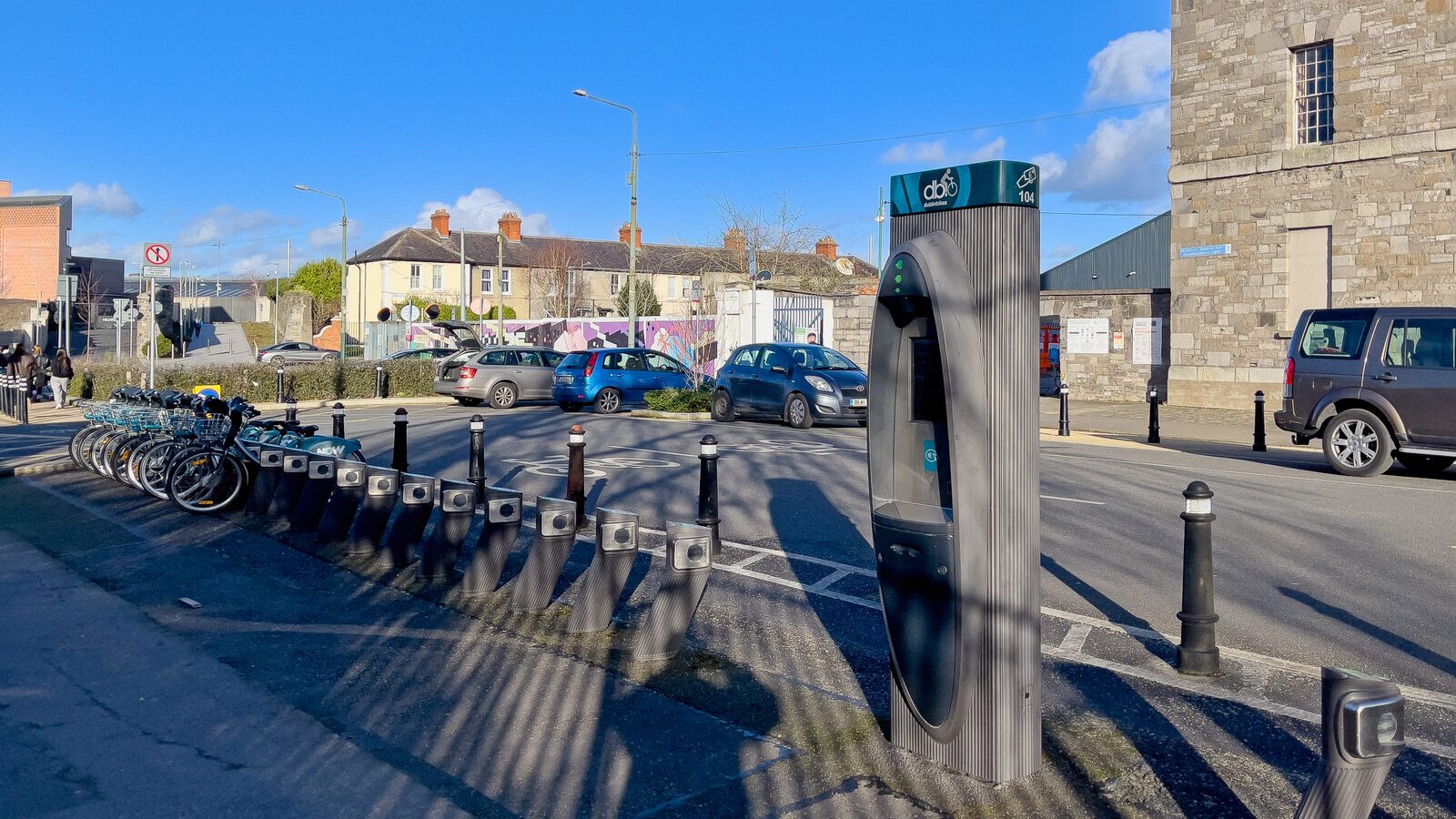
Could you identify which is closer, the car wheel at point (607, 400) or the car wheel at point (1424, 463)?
the car wheel at point (1424, 463)

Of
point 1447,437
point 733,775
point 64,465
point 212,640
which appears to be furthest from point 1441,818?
point 64,465

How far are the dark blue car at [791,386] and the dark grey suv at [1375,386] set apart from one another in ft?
24.9

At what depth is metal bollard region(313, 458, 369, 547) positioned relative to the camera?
8.94 metres

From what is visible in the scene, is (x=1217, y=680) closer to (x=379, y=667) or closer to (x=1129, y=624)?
(x=1129, y=624)

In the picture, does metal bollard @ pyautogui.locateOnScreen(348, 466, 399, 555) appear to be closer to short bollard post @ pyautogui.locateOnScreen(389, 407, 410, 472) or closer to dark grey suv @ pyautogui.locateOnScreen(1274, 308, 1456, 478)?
short bollard post @ pyautogui.locateOnScreen(389, 407, 410, 472)

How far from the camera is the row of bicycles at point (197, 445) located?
1098cm

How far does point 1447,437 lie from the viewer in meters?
12.4

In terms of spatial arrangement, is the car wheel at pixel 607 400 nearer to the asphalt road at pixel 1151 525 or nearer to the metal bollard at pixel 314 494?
the asphalt road at pixel 1151 525

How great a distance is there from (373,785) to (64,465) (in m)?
12.6

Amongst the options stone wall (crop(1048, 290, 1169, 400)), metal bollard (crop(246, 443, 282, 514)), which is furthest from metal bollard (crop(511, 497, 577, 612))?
stone wall (crop(1048, 290, 1169, 400))

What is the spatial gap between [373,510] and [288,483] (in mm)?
1724

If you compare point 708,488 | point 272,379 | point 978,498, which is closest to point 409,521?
point 708,488

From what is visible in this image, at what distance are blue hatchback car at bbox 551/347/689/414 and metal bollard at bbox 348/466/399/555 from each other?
53.4 feet

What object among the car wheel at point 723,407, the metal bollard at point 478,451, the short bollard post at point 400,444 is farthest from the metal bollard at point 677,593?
the car wheel at point 723,407
